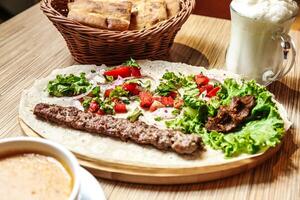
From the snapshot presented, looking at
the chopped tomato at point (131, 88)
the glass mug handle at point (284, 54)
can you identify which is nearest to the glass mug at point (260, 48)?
the glass mug handle at point (284, 54)

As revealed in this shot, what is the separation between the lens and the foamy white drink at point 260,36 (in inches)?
49.3

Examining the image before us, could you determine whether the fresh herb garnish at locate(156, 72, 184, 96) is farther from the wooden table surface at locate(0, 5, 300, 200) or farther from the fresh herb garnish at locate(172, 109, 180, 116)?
the wooden table surface at locate(0, 5, 300, 200)

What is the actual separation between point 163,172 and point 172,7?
0.75 metres

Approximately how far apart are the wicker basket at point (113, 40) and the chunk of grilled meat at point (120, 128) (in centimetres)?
29

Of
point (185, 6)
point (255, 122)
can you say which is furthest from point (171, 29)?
point (255, 122)

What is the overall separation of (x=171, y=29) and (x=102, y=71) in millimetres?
263

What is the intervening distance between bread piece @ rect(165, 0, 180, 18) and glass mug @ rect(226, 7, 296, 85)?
258 mm

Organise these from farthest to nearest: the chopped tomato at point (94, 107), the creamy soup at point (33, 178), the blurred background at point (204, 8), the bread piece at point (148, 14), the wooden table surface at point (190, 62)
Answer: the blurred background at point (204, 8)
the bread piece at point (148, 14)
the chopped tomato at point (94, 107)
the wooden table surface at point (190, 62)
the creamy soup at point (33, 178)

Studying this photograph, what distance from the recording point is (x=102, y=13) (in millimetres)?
1447

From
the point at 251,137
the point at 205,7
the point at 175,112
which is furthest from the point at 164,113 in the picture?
the point at 205,7

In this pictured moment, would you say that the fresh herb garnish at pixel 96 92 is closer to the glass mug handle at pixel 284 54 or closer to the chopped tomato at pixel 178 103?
the chopped tomato at pixel 178 103

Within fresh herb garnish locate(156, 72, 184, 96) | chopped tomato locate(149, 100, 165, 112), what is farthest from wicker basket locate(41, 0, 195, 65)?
chopped tomato locate(149, 100, 165, 112)

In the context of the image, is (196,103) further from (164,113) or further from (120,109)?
(120,109)

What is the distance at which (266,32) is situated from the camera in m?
1.28
